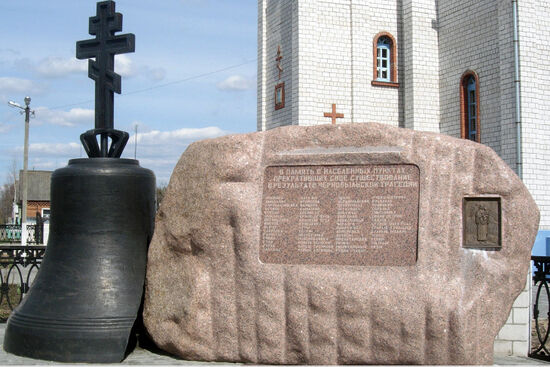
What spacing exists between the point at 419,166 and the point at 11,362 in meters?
3.78

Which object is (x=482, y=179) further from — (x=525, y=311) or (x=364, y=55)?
(x=364, y=55)

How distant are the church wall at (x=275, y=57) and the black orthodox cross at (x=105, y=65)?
532 inches

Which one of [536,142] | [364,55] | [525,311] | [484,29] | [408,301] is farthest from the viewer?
[364,55]

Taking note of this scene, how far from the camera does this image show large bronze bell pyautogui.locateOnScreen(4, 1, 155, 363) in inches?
216

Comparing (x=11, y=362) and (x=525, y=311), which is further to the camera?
(x=525, y=311)

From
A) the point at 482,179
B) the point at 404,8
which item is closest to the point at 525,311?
the point at 482,179

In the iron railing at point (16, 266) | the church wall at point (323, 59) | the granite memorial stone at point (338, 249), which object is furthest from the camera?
the church wall at point (323, 59)

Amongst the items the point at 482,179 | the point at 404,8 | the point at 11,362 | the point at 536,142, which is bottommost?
the point at 11,362

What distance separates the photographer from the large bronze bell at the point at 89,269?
5.48 meters

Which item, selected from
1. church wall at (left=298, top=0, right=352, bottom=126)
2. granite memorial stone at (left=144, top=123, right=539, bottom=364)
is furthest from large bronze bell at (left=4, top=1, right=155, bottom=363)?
church wall at (left=298, top=0, right=352, bottom=126)

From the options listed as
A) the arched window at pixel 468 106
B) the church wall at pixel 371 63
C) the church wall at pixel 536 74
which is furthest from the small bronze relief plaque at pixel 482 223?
the church wall at pixel 371 63

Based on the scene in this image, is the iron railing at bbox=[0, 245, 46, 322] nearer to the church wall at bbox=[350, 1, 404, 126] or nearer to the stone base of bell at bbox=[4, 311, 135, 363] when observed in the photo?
the stone base of bell at bbox=[4, 311, 135, 363]

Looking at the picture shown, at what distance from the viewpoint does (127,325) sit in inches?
221

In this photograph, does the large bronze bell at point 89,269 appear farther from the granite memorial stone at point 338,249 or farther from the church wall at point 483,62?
the church wall at point 483,62
